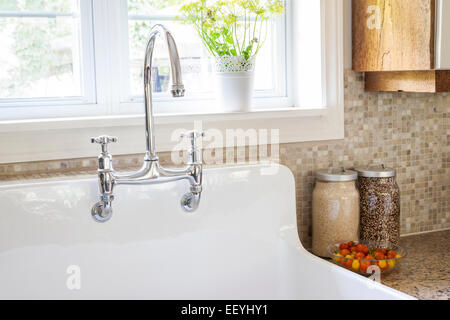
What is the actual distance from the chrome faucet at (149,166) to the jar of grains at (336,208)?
415 millimetres

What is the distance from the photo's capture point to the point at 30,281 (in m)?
1.39

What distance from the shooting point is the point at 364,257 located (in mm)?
1596

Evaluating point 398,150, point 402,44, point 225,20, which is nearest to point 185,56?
point 225,20

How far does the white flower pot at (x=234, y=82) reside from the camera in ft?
5.74

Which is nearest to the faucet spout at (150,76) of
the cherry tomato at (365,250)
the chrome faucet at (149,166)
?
the chrome faucet at (149,166)

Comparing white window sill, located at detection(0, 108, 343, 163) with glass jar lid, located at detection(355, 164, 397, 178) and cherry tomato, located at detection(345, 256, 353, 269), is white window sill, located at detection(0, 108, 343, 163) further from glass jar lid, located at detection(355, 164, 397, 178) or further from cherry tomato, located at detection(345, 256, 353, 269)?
cherry tomato, located at detection(345, 256, 353, 269)

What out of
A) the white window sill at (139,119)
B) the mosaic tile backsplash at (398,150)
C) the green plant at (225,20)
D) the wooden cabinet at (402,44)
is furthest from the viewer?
the mosaic tile backsplash at (398,150)

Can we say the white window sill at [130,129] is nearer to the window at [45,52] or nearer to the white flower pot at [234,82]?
the white flower pot at [234,82]

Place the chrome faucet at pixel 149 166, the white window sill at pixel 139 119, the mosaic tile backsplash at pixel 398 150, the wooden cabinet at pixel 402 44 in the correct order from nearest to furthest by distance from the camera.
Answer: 1. the chrome faucet at pixel 149 166
2. the white window sill at pixel 139 119
3. the wooden cabinet at pixel 402 44
4. the mosaic tile backsplash at pixel 398 150

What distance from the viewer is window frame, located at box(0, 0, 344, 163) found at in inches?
60.9

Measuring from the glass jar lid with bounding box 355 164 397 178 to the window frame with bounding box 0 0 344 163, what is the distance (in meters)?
0.14

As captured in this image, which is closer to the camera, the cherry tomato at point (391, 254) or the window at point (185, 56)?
the cherry tomato at point (391, 254)
